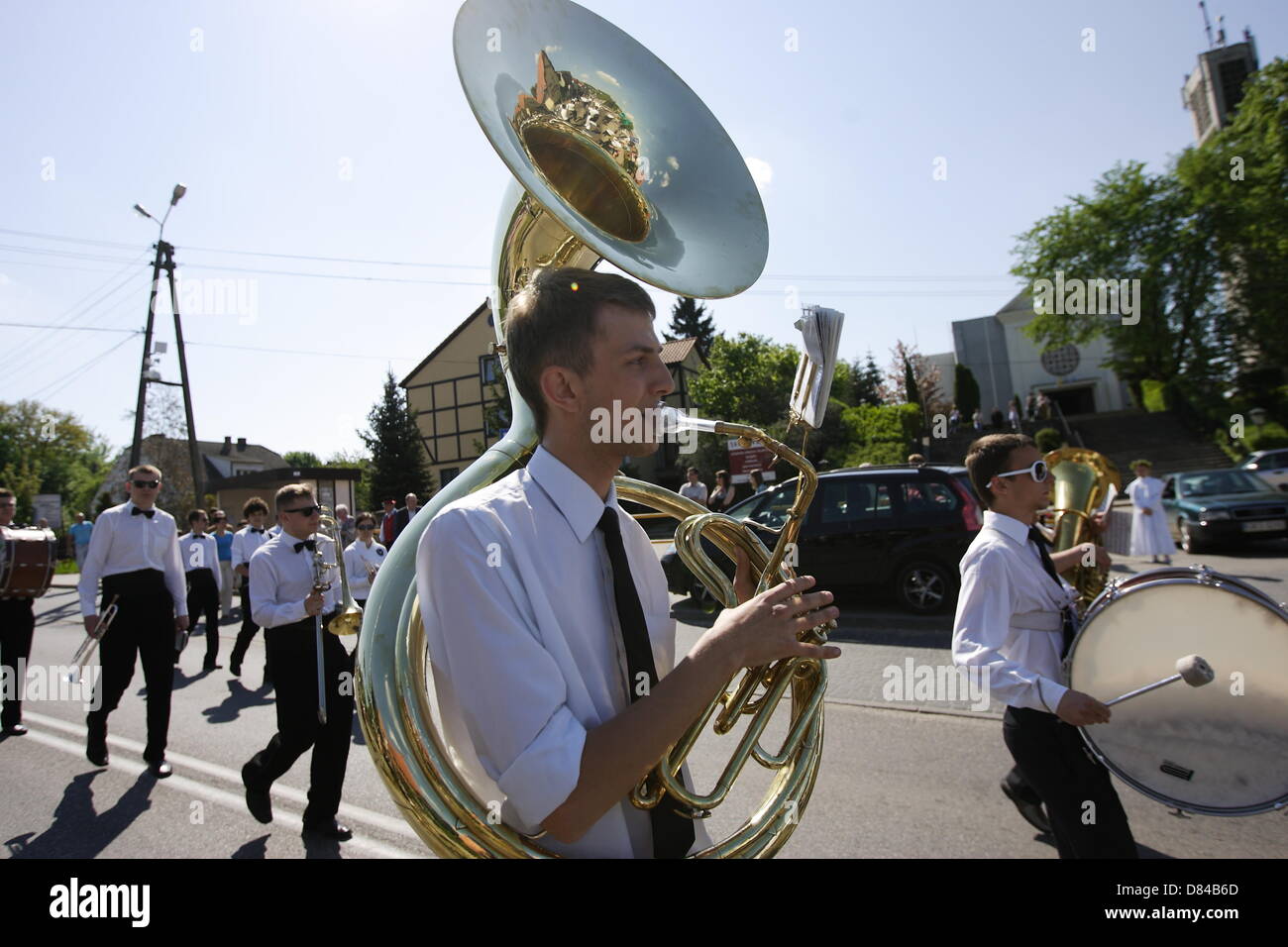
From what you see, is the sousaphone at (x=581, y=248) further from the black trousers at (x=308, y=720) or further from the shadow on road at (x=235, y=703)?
the shadow on road at (x=235, y=703)

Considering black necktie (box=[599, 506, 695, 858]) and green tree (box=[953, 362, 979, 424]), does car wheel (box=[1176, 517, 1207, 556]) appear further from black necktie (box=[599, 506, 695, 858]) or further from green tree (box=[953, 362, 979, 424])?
green tree (box=[953, 362, 979, 424])

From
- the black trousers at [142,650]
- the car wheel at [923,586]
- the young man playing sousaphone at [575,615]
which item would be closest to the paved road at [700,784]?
the black trousers at [142,650]

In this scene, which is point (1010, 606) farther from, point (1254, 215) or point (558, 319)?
point (1254, 215)

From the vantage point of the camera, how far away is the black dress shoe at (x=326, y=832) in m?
3.62

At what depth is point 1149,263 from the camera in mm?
31109

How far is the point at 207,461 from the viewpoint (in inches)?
2197

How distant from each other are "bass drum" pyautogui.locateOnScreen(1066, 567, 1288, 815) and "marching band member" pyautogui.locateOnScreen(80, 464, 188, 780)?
513 cm

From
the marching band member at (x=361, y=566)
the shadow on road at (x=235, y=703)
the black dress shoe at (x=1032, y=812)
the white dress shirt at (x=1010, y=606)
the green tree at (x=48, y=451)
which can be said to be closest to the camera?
the white dress shirt at (x=1010, y=606)

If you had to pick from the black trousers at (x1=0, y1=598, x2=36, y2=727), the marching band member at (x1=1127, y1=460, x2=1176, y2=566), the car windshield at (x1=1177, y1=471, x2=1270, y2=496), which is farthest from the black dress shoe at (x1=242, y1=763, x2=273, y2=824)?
the car windshield at (x1=1177, y1=471, x2=1270, y2=496)

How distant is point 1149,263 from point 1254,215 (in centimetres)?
426

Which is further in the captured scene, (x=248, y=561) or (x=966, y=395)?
(x=966, y=395)

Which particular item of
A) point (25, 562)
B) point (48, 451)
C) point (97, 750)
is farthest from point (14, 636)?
point (48, 451)

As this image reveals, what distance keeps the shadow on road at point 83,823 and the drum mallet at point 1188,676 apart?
4492mm
